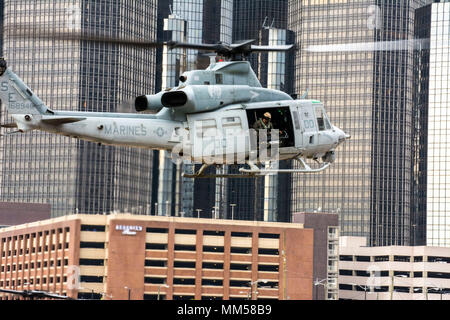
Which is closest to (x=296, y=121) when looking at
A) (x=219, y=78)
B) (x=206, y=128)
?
(x=219, y=78)

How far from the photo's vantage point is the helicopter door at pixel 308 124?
199ft

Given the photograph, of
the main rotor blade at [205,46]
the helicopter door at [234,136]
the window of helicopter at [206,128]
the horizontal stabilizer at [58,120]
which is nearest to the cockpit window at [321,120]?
the helicopter door at [234,136]

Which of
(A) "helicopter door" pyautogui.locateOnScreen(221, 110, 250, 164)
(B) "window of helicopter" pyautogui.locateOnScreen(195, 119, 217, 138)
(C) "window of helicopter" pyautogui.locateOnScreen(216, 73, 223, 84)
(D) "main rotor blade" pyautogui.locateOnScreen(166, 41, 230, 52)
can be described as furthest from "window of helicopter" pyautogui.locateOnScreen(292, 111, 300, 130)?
(B) "window of helicopter" pyautogui.locateOnScreen(195, 119, 217, 138)

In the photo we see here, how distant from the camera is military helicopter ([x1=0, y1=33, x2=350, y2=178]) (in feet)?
181

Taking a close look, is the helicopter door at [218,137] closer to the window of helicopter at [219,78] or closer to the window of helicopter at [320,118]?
the window of helicopter at [219,78]

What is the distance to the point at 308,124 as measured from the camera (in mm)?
61219

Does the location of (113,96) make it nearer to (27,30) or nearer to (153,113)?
(153,113)

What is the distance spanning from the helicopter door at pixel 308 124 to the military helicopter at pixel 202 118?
671 mm

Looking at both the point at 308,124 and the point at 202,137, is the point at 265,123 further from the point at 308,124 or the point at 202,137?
the point at 308,124

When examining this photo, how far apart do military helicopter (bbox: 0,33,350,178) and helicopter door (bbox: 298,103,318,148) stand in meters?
0.67

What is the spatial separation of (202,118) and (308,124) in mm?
7320

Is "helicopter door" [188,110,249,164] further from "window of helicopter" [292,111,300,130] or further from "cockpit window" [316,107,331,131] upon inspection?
"cockpit window" [316,107,331,131]
